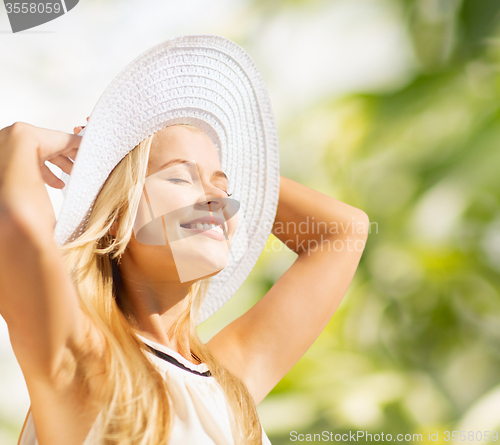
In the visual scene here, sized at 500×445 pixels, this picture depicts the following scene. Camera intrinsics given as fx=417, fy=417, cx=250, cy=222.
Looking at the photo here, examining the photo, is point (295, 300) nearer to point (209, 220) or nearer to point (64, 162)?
point (209, 220)

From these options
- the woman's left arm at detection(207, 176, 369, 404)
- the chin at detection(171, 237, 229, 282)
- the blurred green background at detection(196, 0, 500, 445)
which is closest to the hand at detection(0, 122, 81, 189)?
the chin at detection(171, 237, 229, 282)

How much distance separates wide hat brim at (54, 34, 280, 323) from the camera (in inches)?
29.0

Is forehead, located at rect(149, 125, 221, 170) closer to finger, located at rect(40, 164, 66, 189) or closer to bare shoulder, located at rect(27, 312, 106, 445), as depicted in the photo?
finger, located at rect(40, 164, 66, 189)

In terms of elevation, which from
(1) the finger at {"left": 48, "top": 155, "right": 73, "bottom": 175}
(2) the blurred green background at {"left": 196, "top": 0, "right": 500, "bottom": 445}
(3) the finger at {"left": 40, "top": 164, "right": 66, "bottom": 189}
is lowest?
(2) the blurred green background at {"left": 196, "top": 0, "right": 500, "bottom": 445}

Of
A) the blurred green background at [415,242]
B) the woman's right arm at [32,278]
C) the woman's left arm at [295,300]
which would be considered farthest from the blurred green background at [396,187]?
the woman's right arm at [32,278]

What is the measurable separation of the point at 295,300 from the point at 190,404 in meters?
0.36

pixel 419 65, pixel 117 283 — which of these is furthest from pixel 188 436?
pixel 419 65

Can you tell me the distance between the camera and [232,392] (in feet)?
2.83

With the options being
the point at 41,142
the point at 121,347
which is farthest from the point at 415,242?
the point at 41,142

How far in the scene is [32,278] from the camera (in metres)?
0.54

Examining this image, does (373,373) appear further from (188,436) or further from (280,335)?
(188,436)

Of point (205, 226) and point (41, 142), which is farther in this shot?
point (205, 226)

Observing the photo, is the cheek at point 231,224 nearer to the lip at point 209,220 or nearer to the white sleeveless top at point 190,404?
the lip at point 209,220

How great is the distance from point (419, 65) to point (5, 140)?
2.18 metres
